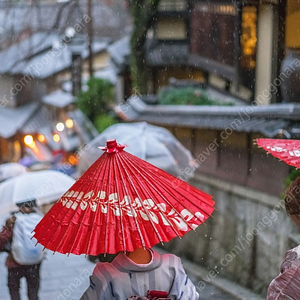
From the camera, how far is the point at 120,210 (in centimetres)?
300

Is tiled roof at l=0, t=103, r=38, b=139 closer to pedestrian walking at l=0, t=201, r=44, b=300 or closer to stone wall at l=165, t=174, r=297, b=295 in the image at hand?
stone wall at l=165, t=174, r=297, b=295

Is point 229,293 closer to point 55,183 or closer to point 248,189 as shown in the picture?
point 248,189

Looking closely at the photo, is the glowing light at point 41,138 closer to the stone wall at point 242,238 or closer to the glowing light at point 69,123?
the glowing light at point 69,123

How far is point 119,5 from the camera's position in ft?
115

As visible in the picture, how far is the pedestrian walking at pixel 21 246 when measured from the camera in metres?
5.44

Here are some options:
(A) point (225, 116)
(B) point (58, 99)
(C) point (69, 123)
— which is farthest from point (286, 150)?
(B) point (58, 99)

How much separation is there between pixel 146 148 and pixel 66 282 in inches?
99.0

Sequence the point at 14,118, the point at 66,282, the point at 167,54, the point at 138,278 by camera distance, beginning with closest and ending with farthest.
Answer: the point at 138,278 → the point at 66,282 → the point at 167,54 → the point at 14,118

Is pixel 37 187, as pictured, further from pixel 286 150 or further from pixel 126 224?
pixel 286 150

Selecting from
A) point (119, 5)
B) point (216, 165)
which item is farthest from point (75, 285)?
point (119, 5)

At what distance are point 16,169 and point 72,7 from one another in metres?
7.64

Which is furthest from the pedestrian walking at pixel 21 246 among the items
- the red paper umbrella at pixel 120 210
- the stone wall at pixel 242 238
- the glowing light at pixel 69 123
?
the glowing light at pixel 69 123

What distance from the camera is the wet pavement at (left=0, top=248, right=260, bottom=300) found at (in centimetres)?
783

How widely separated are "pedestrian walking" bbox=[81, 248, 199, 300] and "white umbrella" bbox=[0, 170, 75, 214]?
4.04 meters
